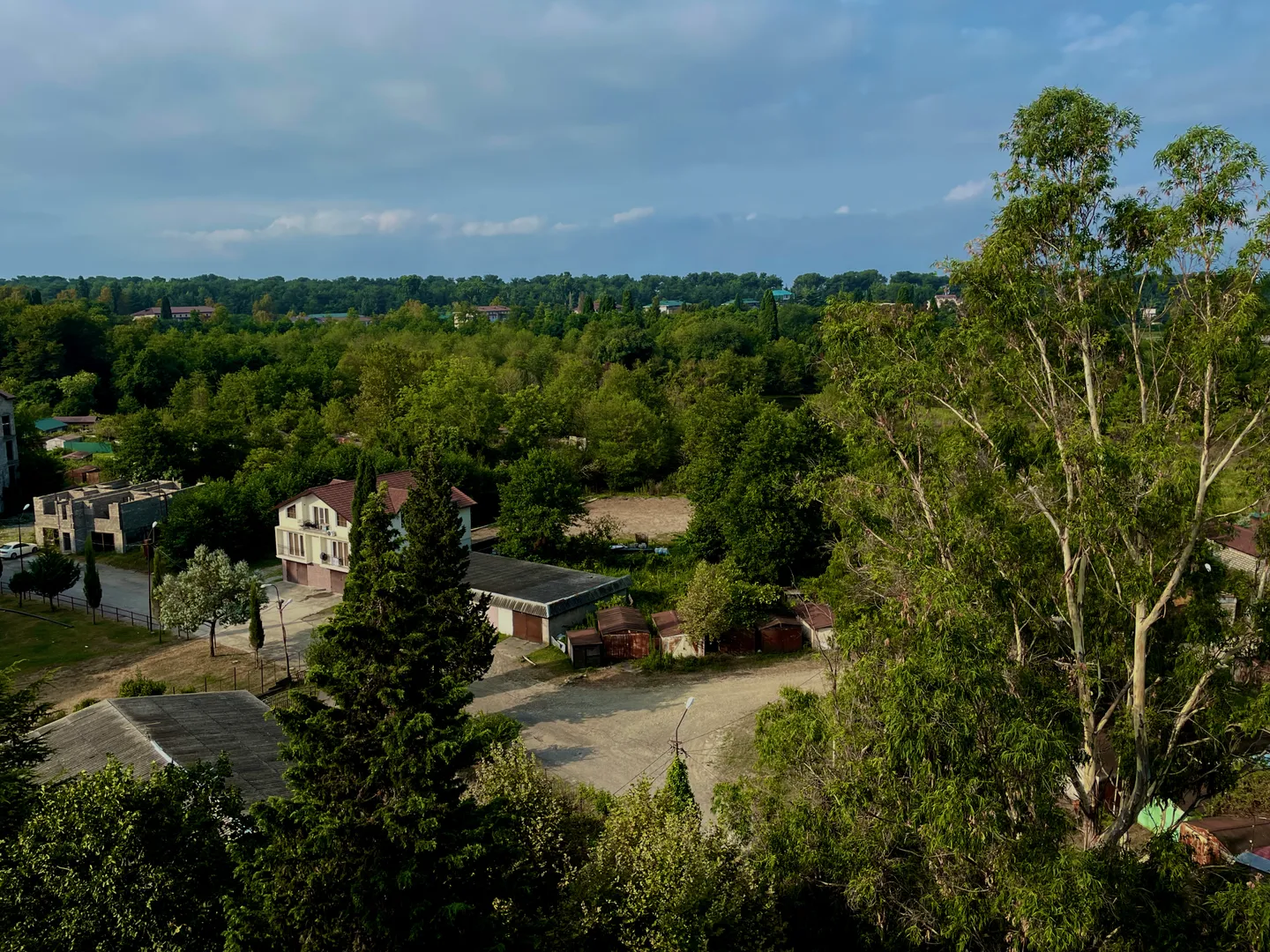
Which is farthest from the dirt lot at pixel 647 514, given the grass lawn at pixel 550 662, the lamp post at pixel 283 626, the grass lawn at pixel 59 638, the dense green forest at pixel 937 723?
the dense green forest at pixel 937 723

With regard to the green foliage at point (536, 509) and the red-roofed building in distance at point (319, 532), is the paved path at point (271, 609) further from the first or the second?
the green foliage at point (536, 509)

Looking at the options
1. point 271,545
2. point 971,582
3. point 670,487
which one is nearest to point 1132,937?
point 971,582

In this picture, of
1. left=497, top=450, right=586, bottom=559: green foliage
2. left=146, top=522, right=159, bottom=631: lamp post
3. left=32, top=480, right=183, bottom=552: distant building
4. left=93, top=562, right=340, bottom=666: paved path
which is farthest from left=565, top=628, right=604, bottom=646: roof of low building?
left=32, top=480, right=183, bottom=552: distant building

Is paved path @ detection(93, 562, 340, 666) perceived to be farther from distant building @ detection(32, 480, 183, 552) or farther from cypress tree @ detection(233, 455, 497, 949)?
cypress tree @ detection(233, 455, 497, 949)

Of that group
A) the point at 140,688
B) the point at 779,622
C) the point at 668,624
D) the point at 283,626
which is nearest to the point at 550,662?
the point at 668,624

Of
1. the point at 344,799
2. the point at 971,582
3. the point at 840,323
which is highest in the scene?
the point at 840,323

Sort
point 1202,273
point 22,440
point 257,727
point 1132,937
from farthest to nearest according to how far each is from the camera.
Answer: point 22,440
point 257,727
point 1202,273
point 1132,937

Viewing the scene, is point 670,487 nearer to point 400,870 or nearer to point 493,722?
point 493,722
